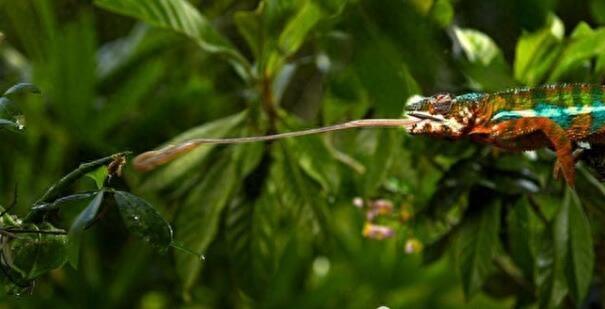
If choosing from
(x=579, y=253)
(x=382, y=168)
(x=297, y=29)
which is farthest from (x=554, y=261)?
(x=297, y=29)

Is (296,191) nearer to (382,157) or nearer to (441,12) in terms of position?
(382,157)

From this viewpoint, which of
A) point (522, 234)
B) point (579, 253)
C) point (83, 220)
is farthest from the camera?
point (522, 234)

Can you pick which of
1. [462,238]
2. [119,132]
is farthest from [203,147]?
[119,132]

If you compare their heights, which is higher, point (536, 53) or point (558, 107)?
point (558, 107)

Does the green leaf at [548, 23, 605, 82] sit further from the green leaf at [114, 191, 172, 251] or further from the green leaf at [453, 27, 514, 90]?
the green leaf at [114, 191, 172, 251]

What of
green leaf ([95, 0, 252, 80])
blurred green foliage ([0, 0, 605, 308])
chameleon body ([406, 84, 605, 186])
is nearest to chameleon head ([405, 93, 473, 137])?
chameleon body ([406, 84, 605, 186])

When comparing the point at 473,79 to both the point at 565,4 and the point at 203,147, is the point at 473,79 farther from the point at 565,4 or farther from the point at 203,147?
the point at 565,4
